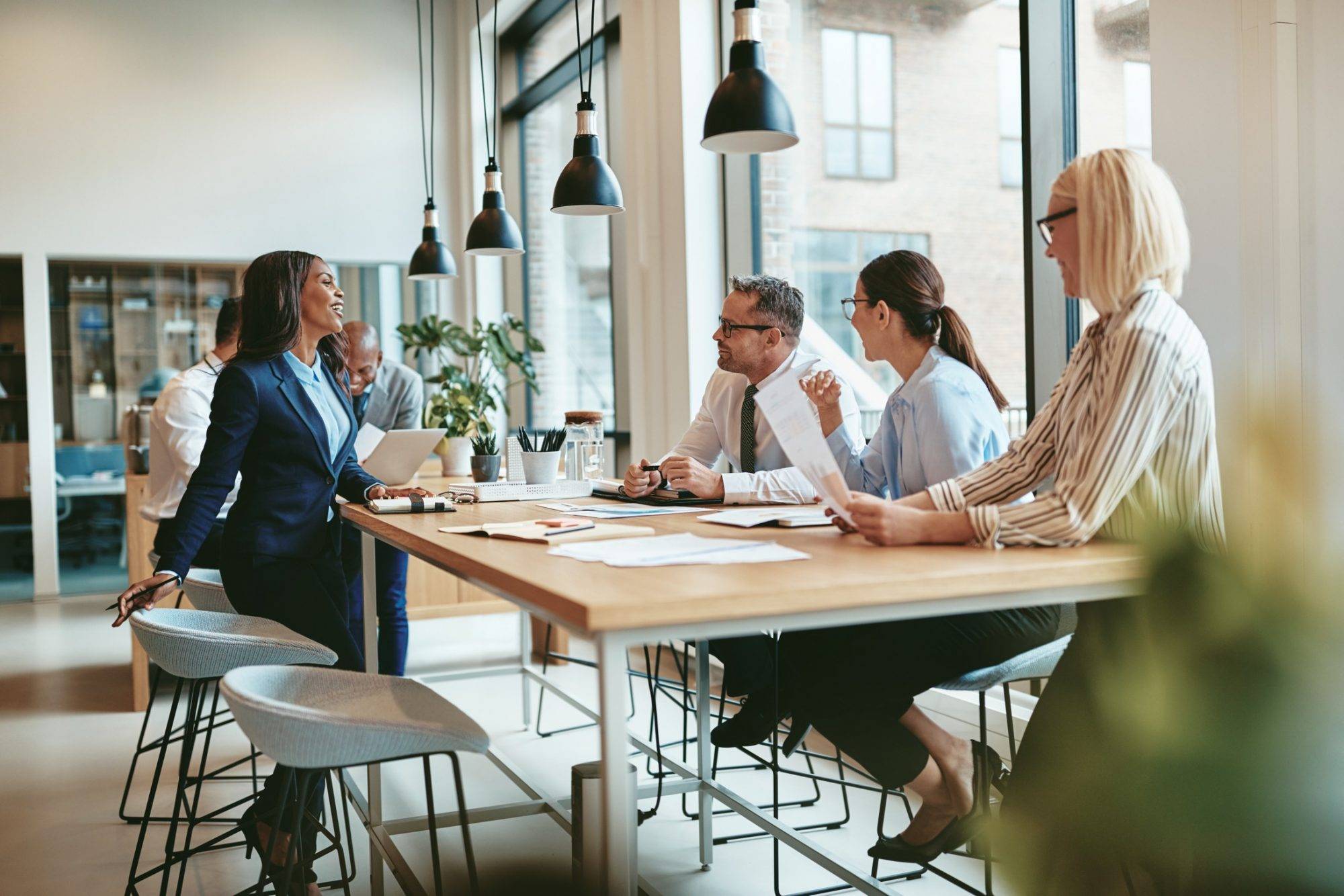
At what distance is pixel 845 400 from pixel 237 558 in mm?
1532

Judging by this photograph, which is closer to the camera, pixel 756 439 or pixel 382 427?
pixel 756 439

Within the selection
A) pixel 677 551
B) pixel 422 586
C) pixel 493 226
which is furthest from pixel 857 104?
pixel 677 551

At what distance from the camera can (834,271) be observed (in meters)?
4.77

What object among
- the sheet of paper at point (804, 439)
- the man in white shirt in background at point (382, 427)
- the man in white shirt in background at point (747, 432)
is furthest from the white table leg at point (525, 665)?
the sheet of paper at point (804, 439)

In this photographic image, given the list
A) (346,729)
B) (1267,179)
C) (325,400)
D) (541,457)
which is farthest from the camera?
(541,457)

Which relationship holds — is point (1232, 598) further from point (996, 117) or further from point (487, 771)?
point (996, 117)

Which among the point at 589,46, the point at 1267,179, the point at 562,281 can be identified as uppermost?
the point at 589,46

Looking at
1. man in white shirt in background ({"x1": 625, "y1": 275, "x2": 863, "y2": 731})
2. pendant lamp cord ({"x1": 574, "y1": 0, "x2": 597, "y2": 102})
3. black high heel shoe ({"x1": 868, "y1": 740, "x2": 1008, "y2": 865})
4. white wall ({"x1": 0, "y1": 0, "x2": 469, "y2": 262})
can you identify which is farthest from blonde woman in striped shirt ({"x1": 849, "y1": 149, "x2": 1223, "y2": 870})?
white wall ({"x1": 0, "y1": 0, "x2": 469, "y2": 262})

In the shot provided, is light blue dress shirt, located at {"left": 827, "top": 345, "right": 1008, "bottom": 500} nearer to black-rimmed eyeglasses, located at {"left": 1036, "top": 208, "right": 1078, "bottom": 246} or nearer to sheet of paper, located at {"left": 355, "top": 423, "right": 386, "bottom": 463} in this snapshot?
black-rimmed eyeglasses, located at {"left": 1036, "top": 208, "right": 1078, "bottom": 246}

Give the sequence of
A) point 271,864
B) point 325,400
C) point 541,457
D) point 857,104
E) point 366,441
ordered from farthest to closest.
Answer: point 857,104
point 366,441
point 541,457
point 325,400
point 271,864

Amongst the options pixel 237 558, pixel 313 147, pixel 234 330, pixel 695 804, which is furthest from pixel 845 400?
pixel 313 147

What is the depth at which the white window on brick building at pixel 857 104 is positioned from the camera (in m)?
4.60

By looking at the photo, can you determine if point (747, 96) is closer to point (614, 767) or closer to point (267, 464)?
point (267, 464)

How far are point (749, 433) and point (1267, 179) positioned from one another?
57.8 inches
